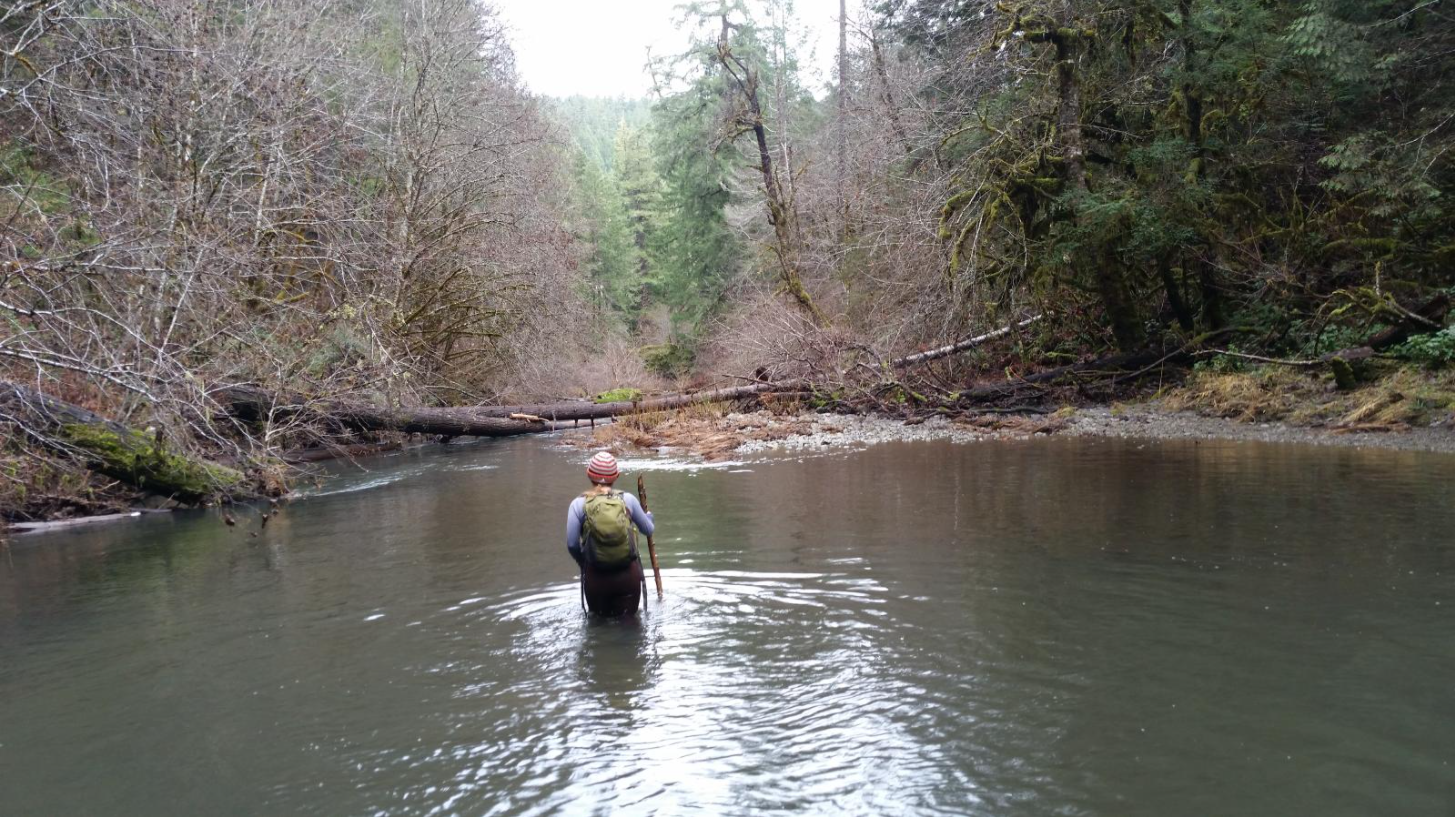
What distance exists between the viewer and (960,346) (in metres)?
21.7

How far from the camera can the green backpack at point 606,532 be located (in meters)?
7.48

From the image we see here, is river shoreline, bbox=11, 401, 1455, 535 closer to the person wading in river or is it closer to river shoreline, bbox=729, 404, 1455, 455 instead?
river shoreline, bbox=729, 404, 1455, 455

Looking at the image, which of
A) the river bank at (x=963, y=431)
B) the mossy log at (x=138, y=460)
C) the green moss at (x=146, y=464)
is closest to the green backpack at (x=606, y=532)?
the mossy log at (x=138, y=460)

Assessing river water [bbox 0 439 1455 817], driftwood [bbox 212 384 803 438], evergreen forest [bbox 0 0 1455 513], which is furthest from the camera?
driftwood [bbox 212 384 803 438]

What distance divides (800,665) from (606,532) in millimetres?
1887

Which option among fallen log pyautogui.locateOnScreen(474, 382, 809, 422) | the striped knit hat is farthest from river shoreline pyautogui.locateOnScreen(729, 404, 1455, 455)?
the striped knit hat

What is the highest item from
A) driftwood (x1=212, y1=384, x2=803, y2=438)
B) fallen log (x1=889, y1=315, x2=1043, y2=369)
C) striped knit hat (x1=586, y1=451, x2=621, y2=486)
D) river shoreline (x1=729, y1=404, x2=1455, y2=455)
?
fallen log (x1=889, y1=315, x2=1043, y2=369)

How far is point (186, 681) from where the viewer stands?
22.2 ft

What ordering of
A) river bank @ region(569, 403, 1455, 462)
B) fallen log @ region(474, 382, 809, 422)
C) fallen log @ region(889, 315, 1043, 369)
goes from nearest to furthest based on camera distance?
river bank @ region(569, 403, 1455, 462)
fallen log @ region(889, 315, 1043, 369)
fallen log @ region(474, 382, 809, 422)

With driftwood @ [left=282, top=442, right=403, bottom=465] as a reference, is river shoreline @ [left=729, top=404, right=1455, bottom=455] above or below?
below

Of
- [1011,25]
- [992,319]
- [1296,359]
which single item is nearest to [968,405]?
[992,319]

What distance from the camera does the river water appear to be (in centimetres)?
479

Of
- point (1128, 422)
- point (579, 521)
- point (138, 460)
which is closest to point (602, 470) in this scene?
point (579, 521)

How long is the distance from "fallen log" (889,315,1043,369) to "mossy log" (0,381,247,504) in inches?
527
